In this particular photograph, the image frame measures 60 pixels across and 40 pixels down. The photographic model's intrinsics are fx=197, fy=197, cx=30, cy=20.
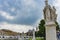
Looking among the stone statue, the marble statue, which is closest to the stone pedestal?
the marble statue

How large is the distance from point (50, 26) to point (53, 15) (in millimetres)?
717

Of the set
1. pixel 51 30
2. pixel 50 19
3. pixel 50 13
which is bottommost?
pixel 51 30

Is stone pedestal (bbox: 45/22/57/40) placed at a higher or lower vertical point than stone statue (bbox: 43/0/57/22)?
lower

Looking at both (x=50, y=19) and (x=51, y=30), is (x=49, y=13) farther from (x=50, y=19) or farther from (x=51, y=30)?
(x=51, y=30)

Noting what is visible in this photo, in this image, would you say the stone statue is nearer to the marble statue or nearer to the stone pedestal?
the marble statue

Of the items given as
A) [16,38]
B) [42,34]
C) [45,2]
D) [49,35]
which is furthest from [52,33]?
[42,34]

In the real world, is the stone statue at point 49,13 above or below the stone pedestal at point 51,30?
above

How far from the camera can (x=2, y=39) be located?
33406 mm

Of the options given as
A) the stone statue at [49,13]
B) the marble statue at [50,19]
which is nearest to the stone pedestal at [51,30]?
the marble statue at [50,19]

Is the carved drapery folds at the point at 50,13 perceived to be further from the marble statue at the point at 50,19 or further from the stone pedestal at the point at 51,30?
the stone pedestal at the point at 51,30

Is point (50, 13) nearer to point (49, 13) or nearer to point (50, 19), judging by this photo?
point (49, 13)

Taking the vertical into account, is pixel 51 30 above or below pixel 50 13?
below

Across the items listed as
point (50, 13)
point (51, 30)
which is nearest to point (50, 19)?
point (50, 13)

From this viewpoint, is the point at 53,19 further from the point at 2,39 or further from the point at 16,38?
the point at 16,38
